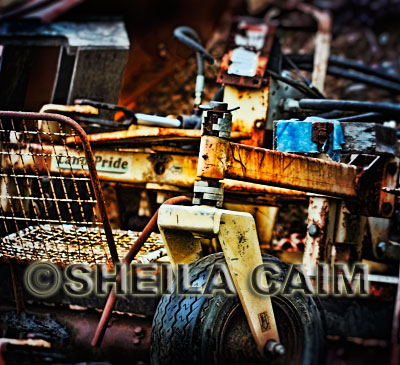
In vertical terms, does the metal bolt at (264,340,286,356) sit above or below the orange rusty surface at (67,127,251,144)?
A: below

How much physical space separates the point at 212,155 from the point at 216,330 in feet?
2.13

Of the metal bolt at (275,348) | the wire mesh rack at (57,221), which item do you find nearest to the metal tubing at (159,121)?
the wire mesh rack at (57,221)

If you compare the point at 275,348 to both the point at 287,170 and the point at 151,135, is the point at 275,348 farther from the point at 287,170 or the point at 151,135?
the point at 151,135

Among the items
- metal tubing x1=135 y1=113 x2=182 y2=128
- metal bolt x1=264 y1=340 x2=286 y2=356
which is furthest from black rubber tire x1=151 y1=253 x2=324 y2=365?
metal tubing x1=135 y1=113 x2=182 y2=128

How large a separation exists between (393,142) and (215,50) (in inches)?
212

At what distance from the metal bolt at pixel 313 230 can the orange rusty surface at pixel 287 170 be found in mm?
392

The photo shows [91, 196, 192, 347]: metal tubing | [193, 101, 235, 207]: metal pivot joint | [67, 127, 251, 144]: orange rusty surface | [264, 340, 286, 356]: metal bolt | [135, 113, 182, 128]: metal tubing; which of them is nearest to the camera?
[264, 340, 286, 356]: metal bolt

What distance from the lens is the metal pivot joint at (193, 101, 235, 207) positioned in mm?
2191

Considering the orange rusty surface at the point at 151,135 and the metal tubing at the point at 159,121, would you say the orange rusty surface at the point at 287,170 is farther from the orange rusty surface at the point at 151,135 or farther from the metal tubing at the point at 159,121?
the metal tubing at the point at 159,121

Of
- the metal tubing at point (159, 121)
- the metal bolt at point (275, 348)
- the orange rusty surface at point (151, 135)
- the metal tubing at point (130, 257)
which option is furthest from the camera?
the metal tubing at point (159, 121)

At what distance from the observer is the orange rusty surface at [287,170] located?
2.27m

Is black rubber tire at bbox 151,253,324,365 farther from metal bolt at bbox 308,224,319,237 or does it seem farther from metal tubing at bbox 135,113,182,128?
metal tubing at bbox 135,113,182,128

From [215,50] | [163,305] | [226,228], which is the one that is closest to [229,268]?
[226,228]

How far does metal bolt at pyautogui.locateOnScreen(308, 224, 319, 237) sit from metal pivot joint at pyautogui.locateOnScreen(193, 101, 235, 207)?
1018mm
